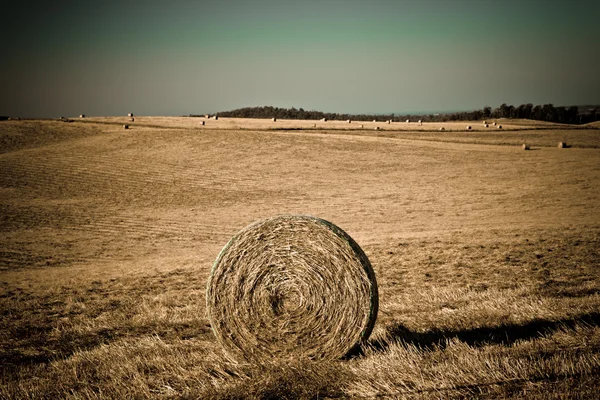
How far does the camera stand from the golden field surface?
13.6 feet

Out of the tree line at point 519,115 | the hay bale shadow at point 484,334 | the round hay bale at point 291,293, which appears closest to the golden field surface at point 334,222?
the hay bale shadow at point 484,334

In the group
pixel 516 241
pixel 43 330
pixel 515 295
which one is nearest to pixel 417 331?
pixel 515 295

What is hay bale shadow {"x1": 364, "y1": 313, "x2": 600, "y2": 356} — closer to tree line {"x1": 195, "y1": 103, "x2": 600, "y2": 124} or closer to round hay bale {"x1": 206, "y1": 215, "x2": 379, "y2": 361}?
round hay bale {"x1": 206, "y1": 215, "x2": 379, "y2": 361}

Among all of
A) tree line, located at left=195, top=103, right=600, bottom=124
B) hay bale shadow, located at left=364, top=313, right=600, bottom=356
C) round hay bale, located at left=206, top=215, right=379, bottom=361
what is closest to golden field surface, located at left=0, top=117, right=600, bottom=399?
hay bale shadow, located at left=364, top=313, right=600, bottom=356

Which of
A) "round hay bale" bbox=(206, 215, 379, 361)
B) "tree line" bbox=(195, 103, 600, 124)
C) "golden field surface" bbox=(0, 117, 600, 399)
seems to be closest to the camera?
"golden field surface" bbox=(0, 117, 600, 399)

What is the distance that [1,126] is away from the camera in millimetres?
40094

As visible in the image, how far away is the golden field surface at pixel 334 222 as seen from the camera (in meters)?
4.16

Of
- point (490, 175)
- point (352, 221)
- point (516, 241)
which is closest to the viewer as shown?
point (516, 241)

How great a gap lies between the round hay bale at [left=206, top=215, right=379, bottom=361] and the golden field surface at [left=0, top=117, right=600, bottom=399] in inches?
9.8

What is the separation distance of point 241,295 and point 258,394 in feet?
4.34

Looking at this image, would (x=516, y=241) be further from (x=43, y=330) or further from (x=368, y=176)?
(x=368, y=176)

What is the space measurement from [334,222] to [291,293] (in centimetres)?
1187

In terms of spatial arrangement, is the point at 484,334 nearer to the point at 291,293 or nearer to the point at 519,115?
the point at 291,293

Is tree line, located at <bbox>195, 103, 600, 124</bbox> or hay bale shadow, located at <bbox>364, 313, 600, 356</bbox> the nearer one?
hay bale shadow, located at <bbox>364, 313, 600, 356</bbox>
